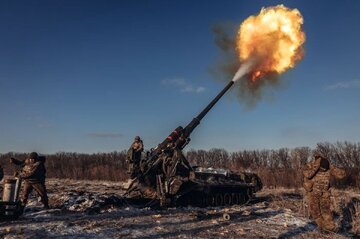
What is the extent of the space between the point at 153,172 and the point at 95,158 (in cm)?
3759

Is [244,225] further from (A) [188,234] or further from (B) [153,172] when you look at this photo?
(B) [153,172]

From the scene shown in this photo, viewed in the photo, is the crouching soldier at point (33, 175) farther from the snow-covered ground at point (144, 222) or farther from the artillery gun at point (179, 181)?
the artillery gun at point (179, 181)

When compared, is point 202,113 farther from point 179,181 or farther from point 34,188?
point 34,188

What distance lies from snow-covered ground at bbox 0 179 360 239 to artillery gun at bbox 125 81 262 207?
2.52 ft

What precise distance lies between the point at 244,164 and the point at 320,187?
32091mm

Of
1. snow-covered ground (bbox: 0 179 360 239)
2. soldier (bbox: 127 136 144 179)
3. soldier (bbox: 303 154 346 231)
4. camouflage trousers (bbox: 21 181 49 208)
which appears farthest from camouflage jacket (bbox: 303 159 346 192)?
camouflage trousers (bbox: 21 181 49 208)

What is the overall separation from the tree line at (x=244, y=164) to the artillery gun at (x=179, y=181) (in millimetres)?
12424

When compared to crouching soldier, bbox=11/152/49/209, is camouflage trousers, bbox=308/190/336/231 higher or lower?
lower

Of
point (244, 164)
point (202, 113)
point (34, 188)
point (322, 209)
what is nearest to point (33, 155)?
point (34, 188)

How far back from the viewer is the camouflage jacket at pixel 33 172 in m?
13.7

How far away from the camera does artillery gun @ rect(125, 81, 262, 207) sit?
16312mm

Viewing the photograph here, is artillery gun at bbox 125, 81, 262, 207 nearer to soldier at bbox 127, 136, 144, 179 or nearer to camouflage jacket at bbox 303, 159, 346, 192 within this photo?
soldier at bbox 127, 136, 144, 179

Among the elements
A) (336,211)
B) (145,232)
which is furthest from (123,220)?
(336,211)

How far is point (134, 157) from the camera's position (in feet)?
56.9
